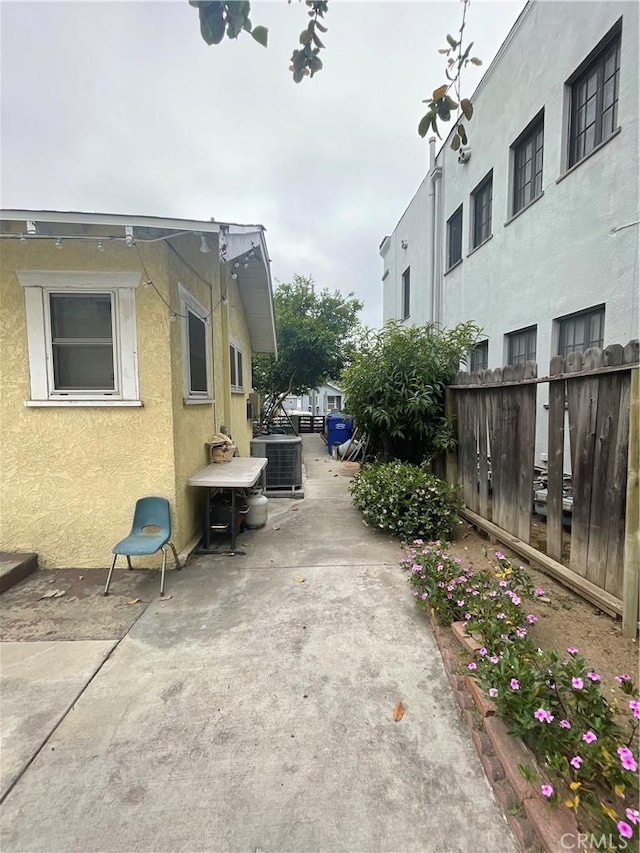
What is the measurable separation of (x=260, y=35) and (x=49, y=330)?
129 inches

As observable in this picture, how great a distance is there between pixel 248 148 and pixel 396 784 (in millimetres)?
6527

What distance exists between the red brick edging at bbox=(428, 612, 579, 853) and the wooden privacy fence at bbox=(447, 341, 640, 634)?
128cm

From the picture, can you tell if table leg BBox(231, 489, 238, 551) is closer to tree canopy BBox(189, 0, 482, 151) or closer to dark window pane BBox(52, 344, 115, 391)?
dark window pane BBox(52, 344, 115, 391)

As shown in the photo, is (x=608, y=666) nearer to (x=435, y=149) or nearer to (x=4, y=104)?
(x=4, y=104)

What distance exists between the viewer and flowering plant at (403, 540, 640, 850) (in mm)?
1382

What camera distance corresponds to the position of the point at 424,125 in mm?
1656

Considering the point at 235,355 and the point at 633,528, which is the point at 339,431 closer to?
the point at 235,355

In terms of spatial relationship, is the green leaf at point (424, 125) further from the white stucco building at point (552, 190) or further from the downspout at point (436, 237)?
the downspout at point (436, 237)

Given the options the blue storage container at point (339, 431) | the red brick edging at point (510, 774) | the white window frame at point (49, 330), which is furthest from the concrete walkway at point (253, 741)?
the blue storage container at point (339, 431)

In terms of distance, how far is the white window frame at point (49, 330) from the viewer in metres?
3.62

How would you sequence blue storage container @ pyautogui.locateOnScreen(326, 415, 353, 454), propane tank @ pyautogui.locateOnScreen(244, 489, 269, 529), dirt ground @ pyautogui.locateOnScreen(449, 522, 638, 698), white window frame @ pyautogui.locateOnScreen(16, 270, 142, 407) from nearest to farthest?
dirt ground @ pyautogui.locateOnScreen(449, 522, 638, 698)
white window frame @ pyautogui.locateOnScreen(16, 270, 142, 407)
propane tank @ pyautogui.locateOnScreen(244, 489, 269, 529)
blue storage container @ pyautogui.locateOnScreen(326, 415, 353, 454)

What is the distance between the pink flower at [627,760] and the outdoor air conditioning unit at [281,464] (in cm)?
588

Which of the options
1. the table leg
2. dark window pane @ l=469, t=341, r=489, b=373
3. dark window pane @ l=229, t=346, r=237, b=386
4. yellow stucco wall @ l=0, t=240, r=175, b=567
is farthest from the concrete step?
dark window pane @ l=469, t=341, r=489, b=373

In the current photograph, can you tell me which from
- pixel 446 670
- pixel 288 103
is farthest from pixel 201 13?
pixel 446 670
